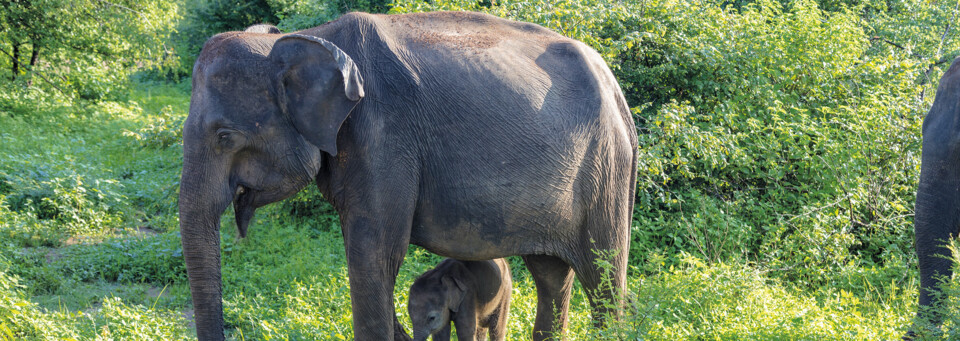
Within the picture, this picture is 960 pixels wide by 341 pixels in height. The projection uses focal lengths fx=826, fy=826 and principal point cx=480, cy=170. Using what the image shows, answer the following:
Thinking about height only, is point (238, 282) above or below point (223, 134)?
below

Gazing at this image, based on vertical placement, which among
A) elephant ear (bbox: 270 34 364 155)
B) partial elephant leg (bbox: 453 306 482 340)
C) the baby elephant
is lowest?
partial elephant leg (bbox: 453 306 482 340)

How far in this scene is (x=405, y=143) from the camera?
11.5 ft

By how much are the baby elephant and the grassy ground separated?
1.55 ft

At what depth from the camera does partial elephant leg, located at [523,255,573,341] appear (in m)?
4.38

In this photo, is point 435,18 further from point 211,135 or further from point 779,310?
point 779,310

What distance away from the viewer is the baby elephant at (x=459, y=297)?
4676 mm

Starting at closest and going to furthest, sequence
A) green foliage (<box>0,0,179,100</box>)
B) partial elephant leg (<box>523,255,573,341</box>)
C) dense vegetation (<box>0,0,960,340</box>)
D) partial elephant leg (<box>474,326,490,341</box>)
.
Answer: partial elephant leg (<box>523,255,573,341</box>)
partial elephant leg (<box>474,326,490,341</box>)
dense vegetation (<box>0,0,960,340</box>)
green foliage (<box>0,0,179,100</box>)

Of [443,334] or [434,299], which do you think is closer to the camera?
[434,299]

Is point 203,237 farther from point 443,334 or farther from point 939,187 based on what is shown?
point 939,187

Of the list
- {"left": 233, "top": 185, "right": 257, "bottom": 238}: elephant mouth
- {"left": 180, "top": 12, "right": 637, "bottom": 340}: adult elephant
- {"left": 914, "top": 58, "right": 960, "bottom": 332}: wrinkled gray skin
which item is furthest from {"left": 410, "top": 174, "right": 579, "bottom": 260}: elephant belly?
{"left": 914, "top": 58, "right": 960, "bottom": 332}: wrinkled gray skin

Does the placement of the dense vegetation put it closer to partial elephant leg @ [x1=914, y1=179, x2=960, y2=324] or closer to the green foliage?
partial elephant leg @ [x1=914, y1=179, x2=960, y2=324]

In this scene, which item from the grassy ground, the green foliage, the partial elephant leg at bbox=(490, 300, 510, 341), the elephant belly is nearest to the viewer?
the elephant belly

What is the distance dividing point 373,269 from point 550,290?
1.24 metres

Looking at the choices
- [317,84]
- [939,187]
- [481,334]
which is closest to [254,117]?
[317,84]
